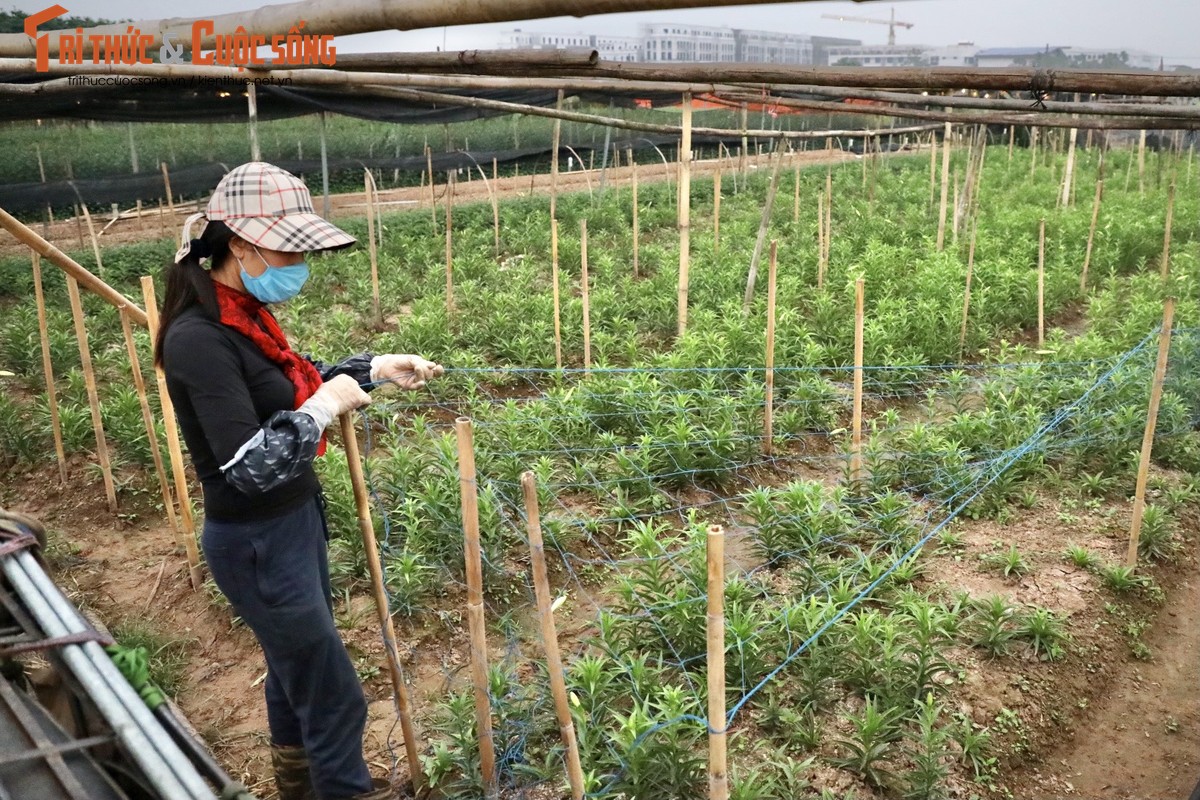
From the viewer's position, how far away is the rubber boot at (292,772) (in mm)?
2949

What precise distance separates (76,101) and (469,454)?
24.9 ft


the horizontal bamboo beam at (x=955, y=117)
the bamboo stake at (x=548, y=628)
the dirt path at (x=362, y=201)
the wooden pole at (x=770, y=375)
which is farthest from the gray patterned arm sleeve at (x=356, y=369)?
the dirt path at (x=362, y=201)

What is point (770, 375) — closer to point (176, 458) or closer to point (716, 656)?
point (176, 458)

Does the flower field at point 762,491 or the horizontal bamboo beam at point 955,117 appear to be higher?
the horizontal bamboo beam at point 955,117

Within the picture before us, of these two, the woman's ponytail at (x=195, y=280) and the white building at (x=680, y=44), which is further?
the white building at (x=680, y=44)

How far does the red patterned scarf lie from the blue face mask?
0.04 meters

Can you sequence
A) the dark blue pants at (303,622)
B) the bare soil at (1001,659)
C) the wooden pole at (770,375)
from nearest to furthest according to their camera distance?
the dark blue pants at (303,622), the bare soil at (1001,659), the wooden pole at (770,375)

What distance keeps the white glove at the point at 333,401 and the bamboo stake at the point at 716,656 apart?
3.22ft

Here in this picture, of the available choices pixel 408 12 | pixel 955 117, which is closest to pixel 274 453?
pixel 408 12

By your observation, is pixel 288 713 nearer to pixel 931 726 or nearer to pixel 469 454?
pixel 469 454

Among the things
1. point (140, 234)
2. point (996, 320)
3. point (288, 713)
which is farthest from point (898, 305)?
point (140, 234)

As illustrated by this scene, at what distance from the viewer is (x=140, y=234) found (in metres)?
12.6

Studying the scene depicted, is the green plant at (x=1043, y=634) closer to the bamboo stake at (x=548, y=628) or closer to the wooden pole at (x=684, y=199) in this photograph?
the bamboo stake at (x=548, y=628)

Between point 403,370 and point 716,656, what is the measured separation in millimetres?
1290
